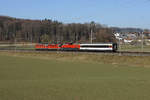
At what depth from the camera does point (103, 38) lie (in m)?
122

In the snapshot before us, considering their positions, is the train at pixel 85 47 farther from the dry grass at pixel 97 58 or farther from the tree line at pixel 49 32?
the tree line at pixel 49 32

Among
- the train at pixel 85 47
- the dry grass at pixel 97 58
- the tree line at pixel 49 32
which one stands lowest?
the dry grass at pixel 97 58

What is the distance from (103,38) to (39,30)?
8023 centimetres

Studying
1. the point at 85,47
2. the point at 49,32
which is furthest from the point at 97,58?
the point at 49,32

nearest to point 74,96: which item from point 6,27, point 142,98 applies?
point 142,98

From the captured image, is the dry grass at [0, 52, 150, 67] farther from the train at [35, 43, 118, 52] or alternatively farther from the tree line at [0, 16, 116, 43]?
the tree line at [0, 16, 116, 43]

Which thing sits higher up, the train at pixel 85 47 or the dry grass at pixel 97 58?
the train at pixel 85 47

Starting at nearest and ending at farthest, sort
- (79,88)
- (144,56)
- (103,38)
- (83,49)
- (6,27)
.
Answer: (79,88)
(144,56)
(83,49)
(103,38)
(6,27)

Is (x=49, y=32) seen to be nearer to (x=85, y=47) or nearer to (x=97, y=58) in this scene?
(x=85, y=47)

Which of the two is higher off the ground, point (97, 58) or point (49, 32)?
point (49, 32)

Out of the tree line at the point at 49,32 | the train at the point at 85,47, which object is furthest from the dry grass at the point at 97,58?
the tree line at the point at 49,32

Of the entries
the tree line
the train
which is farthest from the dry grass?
the tree line

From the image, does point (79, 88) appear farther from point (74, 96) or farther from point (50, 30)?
point (50, 30)

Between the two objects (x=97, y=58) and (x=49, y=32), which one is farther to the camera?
(x=49, y=32)
